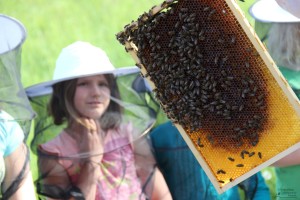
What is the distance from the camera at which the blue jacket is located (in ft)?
10.5

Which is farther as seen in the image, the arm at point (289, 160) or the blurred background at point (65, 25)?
the blurred background at point (65, 25)

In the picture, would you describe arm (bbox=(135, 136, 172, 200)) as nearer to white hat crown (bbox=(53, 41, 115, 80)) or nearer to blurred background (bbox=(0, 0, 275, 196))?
white hat crown (bbox=(53, 41, 115, 80))

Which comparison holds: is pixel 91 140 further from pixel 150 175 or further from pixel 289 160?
pixel 289 160

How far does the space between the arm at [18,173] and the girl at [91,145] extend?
0.39 metres

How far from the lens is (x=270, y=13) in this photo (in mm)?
2912

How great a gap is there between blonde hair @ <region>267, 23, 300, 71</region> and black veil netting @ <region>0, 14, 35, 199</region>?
1.03 metres

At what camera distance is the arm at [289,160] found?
2650mm

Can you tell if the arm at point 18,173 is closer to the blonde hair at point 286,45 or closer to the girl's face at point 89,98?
the girl's face at point 89,98

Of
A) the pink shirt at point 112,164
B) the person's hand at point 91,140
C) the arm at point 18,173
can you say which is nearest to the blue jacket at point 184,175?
the pink shirt at point 112,164

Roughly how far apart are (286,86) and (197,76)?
27 cm

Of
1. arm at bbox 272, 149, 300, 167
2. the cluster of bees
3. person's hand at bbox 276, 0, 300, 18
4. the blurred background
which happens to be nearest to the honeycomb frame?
the cluster of bees

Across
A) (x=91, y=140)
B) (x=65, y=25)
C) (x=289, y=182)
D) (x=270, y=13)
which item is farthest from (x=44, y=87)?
(x=65, y=25)

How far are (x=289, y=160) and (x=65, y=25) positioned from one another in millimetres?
4282

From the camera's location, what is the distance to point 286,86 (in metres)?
2.08
